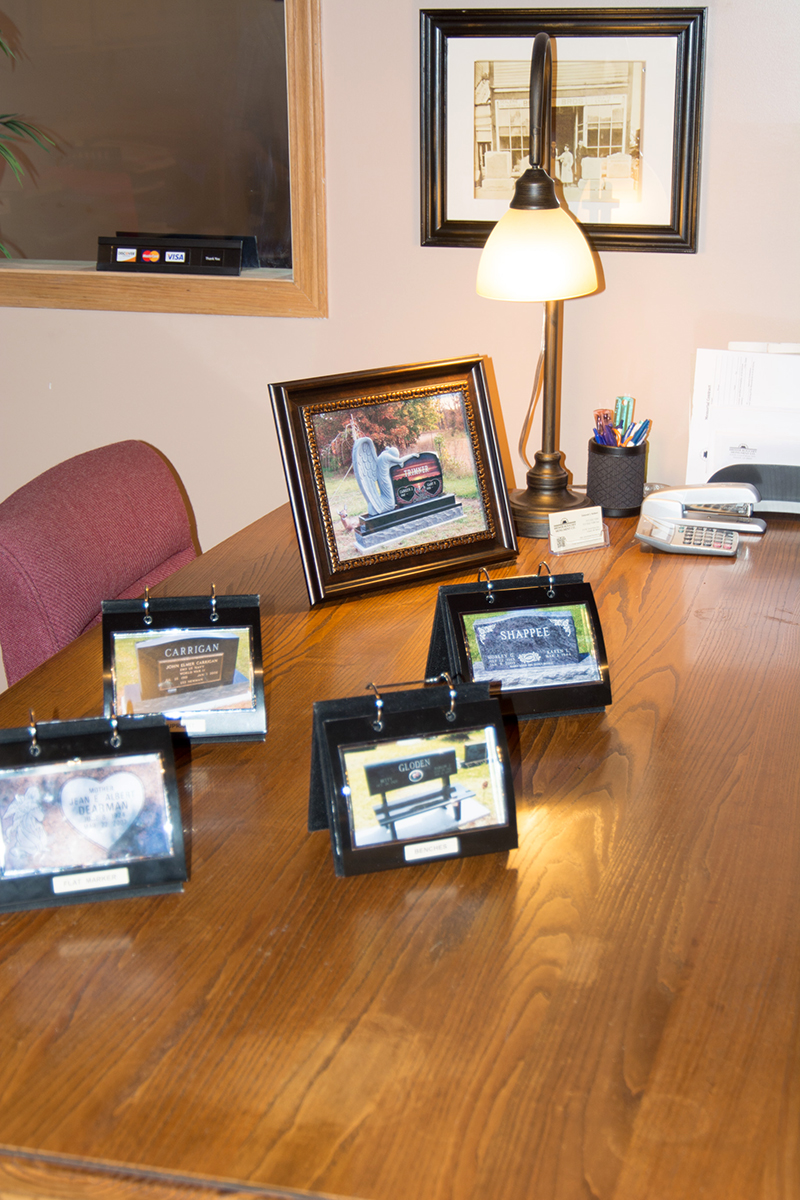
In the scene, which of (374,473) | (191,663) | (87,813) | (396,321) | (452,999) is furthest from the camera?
(396,321)

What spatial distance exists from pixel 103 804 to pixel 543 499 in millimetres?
1118

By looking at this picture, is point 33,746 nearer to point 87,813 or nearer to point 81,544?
point 87,813

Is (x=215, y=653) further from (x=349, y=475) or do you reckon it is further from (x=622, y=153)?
(x=622, y=153)

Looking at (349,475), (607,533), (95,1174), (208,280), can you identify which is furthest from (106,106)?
(95,1174)

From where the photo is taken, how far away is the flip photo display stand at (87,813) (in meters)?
0.87

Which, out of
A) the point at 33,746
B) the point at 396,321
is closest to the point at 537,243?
the point at 396,321

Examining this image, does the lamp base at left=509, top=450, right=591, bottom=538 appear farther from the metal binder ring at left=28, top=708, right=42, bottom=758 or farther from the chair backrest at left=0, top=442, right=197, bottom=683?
the metal binder ring at left=28, top=708, right=42, bottom=758

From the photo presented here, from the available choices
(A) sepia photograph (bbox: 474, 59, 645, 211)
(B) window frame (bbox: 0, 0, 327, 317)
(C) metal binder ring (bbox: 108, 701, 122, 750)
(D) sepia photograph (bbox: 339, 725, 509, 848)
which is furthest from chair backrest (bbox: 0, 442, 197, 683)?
(A) sepia photograph (bbox: 474, 59, 645, 211)

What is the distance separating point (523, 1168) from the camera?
0.65m

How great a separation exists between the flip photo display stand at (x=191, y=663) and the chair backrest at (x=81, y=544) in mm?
357

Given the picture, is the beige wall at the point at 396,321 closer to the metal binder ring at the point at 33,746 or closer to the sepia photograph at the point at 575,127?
the sepia photograph at the point at 575,127

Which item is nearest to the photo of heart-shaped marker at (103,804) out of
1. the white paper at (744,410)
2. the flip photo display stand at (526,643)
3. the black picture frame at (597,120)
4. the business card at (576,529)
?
the flip photo display stand at (526,643)

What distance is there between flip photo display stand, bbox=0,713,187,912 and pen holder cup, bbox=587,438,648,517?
3.83 feet

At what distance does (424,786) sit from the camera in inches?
36.3
